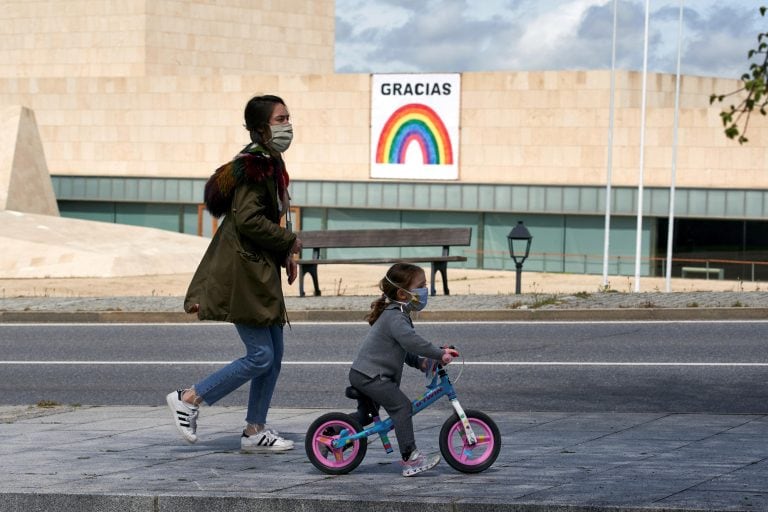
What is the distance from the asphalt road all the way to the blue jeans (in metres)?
3.02

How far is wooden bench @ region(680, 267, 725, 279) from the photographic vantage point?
137 feet

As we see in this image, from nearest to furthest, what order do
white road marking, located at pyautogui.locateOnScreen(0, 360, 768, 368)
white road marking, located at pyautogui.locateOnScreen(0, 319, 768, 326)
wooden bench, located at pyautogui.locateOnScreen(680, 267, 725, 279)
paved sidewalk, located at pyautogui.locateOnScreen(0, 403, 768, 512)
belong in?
paved sidewalk, located at pyautogui.locateOnScreen(0, 403, 768, 512) → white road marking, located at pyautogui.locateOnScreen(0, 360, 768, 368) → white road marking, located at pyautogui.locateOnScreen(0, 319, 768, 326) → wooden bench, located at pyautogui.locateOnScreen(680, 267, 725, 279)

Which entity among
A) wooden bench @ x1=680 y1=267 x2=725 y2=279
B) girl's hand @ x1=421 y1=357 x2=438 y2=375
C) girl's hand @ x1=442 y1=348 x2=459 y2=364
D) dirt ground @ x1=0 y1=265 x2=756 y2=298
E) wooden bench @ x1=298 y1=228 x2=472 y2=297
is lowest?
dirt ground @ x1=0 y1=265 x2=756 y2=298

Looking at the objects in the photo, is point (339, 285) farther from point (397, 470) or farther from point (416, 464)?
point (416, 464)

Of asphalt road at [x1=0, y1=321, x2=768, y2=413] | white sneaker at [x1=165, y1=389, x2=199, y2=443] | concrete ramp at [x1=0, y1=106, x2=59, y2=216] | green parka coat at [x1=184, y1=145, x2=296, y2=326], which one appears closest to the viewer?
green parka coat at [x1=184, y1=145, x2=296, y2=326]

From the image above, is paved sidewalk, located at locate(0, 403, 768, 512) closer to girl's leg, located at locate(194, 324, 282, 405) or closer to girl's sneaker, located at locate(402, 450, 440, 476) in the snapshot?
girl's sneaker, located at locate(402, 450, 440, 476)

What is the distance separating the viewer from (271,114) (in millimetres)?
7477

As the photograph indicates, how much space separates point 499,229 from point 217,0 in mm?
26680

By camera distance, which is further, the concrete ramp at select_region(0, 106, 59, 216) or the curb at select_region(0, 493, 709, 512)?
the concrete ramp at select_region(0, 106, 59, 216)

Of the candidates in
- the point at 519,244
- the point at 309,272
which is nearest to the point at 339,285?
the point at 309,272

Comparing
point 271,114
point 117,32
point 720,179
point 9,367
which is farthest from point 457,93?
point 271,114

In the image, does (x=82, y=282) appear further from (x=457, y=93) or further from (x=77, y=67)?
(x=77, y=67)

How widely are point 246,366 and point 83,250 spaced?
2263cm

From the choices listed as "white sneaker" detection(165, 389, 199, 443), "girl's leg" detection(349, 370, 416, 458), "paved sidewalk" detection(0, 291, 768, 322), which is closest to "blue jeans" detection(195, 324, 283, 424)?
"white sneaker" detection(165, 389, 199, 443)
